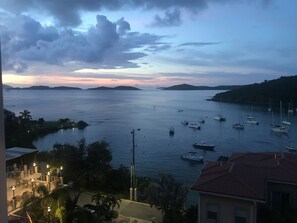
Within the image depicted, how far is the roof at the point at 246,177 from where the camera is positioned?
5391 mm

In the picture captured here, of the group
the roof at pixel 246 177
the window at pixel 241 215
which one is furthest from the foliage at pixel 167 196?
the window at pixel 241 215

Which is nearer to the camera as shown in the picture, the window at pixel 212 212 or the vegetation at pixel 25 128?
the window at pixel 212 212

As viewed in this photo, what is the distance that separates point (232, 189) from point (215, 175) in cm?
50

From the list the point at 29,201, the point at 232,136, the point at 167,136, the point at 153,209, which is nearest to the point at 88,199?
the point at 153,209

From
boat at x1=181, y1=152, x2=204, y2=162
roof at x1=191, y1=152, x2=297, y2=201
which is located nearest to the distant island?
boat at x1=181, y1=152, x2=204, y2=162

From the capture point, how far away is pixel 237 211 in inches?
212

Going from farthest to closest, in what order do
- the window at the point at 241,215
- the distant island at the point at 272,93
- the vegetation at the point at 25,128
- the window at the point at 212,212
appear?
the distant island at the point at 272,93, the vegetation at the point at 25,128, the window at the point at 212,212, the window at the point at 241,215

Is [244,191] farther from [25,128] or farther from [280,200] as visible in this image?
[25,128]

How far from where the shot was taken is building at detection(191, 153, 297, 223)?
17.5 feet

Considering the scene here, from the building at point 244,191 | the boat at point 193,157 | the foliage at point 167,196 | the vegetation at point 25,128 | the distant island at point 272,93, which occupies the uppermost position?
the distant island at point 272,93

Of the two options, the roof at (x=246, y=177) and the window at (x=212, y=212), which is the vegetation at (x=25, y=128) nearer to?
the roof at (x=246, y=177)

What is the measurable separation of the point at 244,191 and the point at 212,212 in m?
0.67

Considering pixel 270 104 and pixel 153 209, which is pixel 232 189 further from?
pixel 270 104

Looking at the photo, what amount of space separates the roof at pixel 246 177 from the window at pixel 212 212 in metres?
0.28
